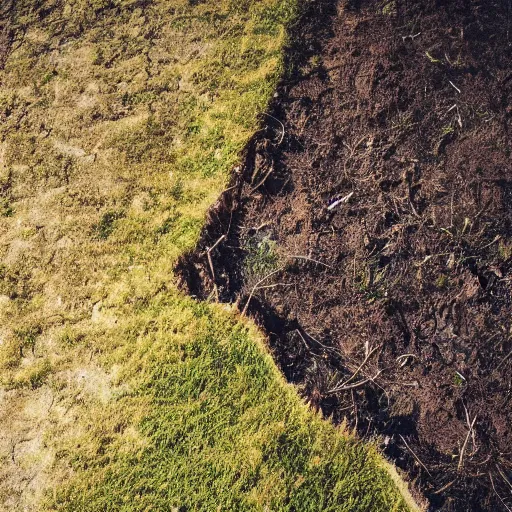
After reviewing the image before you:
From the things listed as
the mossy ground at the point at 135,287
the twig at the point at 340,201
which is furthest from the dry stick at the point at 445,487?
the twig at the point at 340,201

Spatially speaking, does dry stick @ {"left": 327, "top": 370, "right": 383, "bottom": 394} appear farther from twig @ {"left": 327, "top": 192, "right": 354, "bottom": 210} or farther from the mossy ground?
twig @ {"left": 327, "top": 192, "right": 354, "bottom": 210}

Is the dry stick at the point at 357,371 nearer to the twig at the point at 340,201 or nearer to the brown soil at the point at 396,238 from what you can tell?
the brown soil at the point at 396,238

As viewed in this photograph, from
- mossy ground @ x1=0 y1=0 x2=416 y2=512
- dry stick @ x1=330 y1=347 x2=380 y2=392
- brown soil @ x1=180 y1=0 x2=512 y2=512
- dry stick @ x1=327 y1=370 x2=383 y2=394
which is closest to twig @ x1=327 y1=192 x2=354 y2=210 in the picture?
brown soil @ x1=180 y1=0 x2=512 y2=512

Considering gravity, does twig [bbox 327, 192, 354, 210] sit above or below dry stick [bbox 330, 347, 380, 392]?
above

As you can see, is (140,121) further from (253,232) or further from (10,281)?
(10,281)

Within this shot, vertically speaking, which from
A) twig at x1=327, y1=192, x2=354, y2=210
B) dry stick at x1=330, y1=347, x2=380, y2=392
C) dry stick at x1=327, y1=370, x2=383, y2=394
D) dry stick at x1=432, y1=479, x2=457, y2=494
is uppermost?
twig at x1=327, y1=192, x2=354, y2=210

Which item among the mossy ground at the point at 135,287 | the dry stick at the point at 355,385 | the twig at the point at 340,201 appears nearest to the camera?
the mossy ground at the point at 135,287

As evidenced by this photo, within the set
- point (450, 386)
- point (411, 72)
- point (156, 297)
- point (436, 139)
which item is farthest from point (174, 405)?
point (411, 72)
